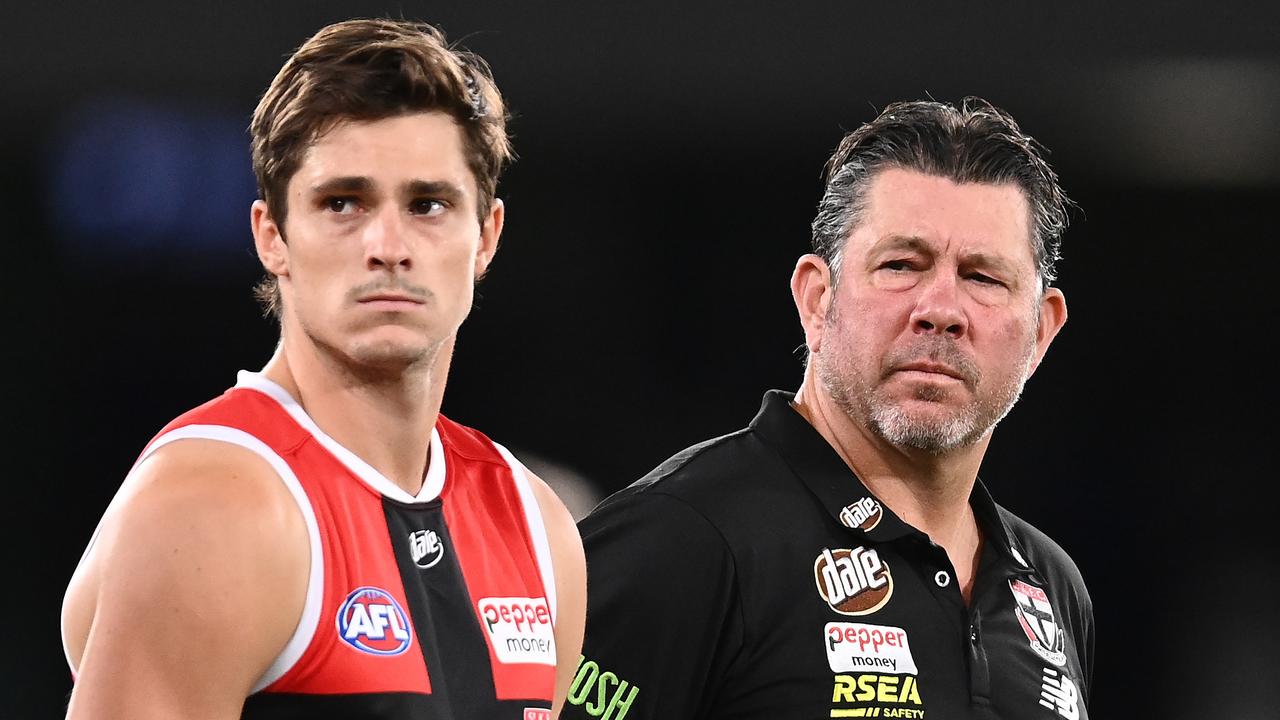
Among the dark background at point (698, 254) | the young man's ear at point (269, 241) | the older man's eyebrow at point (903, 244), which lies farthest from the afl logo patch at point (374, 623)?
the dark background at point (698, 254)

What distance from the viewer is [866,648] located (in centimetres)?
239

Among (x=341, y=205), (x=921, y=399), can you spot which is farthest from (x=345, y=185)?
(x=921, y=399)

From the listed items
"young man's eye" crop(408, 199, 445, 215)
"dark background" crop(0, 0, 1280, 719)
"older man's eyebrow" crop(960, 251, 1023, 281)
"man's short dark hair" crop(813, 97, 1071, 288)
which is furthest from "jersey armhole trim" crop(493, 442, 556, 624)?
"dark background" crop(0, 0, 1280, 719)

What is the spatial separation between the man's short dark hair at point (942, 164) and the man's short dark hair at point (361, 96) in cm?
78

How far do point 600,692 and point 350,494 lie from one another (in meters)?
0.60

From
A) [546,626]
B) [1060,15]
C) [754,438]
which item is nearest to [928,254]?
[754,438]

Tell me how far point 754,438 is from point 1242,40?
13.9 feet

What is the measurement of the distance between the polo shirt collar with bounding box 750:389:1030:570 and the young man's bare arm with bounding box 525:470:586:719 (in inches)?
18.4

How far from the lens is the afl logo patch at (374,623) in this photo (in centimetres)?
184

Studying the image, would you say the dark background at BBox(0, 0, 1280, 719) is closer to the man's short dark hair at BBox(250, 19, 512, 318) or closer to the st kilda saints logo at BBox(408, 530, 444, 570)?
the man's short dark hair at BBox(250, 19, 512, 318)

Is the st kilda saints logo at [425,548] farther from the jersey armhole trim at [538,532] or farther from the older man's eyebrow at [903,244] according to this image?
the older man's eyebrow at [903,244]

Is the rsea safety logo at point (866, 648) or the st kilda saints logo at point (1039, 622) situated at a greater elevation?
the st kilda saints logo at point (1039, 622)

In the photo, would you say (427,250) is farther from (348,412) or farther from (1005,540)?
(1005,540)

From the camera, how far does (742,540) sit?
8.03ft
